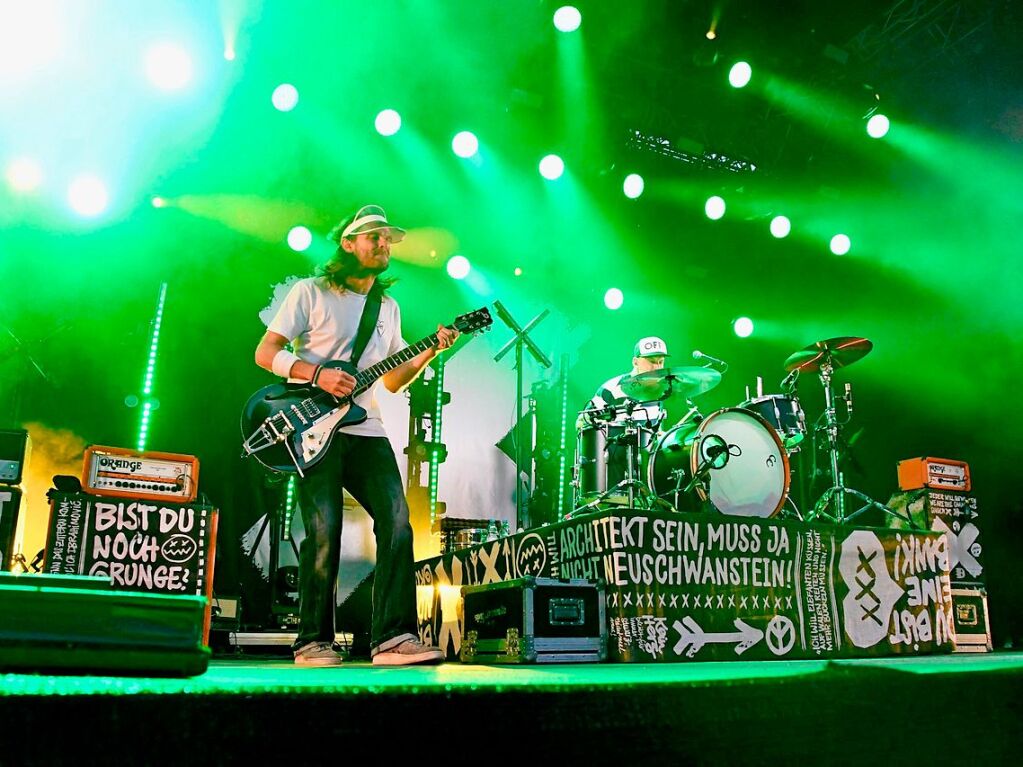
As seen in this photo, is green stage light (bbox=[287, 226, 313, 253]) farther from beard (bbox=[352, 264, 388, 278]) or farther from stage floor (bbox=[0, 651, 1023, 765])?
stage floor (bbox=[0, 651, 1023, 765])

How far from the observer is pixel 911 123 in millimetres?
7504

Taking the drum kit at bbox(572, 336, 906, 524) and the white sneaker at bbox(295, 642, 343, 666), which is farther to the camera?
the drum kit at bbox(572, 336, 906, 524)

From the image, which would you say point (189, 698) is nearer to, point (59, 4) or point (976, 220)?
point (59, 4)

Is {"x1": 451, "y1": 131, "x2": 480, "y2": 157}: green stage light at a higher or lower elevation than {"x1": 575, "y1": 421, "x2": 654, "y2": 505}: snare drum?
higher

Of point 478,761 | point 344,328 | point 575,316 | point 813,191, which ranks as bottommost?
point 478,761

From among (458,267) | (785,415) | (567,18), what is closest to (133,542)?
(458,267)

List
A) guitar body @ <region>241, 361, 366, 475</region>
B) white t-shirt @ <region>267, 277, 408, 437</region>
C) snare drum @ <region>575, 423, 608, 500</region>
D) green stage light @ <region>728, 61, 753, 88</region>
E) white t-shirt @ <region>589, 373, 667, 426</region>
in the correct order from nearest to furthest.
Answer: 1. guitar body @ <region>241, 361, 366, 475</region>
2. white t-shirt @ <region>267, 277, 408, 437</region>
3. white t-shirt @ <region>589, 373, 667, 426</region>
4. snare drum @ <region>575, 423, 608, 500</region>
5. green stage light @ <region>728, 61, 753, 88</region>

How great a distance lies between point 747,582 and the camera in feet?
11.1

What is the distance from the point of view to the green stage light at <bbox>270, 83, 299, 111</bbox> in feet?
21.2

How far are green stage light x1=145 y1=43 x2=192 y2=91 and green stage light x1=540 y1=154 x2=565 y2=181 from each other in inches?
125

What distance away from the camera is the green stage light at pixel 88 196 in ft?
20.3

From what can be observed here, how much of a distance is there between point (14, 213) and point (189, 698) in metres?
6.60

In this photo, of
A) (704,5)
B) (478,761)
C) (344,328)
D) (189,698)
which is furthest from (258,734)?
(704,5)

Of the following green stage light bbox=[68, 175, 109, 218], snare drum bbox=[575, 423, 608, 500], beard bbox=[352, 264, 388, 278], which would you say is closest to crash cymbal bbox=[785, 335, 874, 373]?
snare drum bbox=[575, 423, 608, 500]
